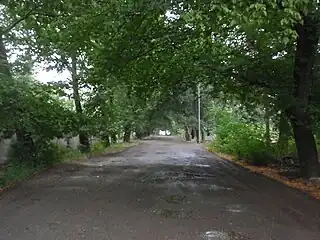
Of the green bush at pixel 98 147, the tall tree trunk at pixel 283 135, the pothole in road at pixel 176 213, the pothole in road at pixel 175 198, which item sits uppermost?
the tall tree trunk at pixel 283 135

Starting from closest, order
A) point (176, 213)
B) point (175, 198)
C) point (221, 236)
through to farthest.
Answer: point (221, 236)
point (176, 213)
point (175, 198)

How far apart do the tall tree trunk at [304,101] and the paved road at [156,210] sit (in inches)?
51.4

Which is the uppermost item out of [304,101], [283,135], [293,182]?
[304,101]

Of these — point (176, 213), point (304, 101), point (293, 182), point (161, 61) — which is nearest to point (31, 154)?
point (161, 61)

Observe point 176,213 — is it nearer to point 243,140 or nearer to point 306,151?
point 306,151

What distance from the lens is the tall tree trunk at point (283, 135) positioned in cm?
1491

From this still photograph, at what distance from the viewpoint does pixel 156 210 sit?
8398 millimetres

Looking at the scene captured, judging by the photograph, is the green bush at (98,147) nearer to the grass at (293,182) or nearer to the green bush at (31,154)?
the green bush at (31,154)

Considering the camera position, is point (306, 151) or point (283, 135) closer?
point (306, 151)

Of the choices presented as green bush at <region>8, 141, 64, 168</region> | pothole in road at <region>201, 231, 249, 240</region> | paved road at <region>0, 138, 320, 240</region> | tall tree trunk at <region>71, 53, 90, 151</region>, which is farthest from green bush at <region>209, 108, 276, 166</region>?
pothole in road at <region>201, 231, 249, 240</region>

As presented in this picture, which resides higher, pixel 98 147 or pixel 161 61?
pixel 161 61

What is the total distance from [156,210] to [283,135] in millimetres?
9330

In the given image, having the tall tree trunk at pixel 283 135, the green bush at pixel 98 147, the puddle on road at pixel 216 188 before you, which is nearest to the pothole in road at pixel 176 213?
the puddle on road at pixel 216 188

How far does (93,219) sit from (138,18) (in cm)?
559
